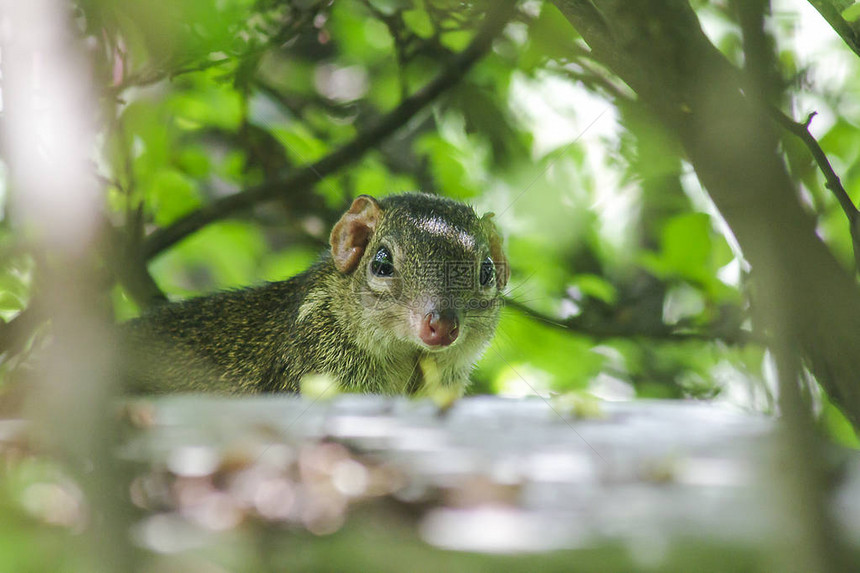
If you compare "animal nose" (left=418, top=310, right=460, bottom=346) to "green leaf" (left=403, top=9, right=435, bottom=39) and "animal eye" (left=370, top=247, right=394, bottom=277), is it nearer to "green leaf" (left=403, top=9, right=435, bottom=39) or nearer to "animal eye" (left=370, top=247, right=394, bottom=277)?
"animal eye" (left=370, top=247, right=394, bottom=277)

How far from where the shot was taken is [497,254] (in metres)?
5.18

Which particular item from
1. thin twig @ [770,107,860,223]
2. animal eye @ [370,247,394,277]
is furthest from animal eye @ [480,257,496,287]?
thin twig @ [770,107,860,223]

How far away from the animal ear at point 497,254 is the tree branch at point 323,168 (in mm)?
1232

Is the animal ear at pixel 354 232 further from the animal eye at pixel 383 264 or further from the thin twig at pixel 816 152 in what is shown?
the thin twig at pixel 816 152

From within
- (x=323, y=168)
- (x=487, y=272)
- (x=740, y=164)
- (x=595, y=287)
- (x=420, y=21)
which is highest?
(x=740, y=164)

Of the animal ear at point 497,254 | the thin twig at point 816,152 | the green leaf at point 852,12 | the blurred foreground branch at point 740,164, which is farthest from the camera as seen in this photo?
the animal ear at point 497,254

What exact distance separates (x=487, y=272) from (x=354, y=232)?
0.80 m

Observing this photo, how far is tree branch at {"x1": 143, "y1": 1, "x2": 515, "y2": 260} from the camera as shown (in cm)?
576

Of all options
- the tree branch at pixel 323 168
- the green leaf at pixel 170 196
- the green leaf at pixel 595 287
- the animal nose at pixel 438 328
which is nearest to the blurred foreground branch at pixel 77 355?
the animal nose at pixel 438 328

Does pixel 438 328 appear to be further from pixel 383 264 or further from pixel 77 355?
pixel 77 355

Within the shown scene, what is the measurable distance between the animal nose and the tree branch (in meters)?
2.02

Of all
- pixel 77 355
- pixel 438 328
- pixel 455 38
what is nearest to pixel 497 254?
pixel 438 328

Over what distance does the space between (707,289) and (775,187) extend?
421 cm

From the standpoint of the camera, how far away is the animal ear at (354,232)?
4.84 m
